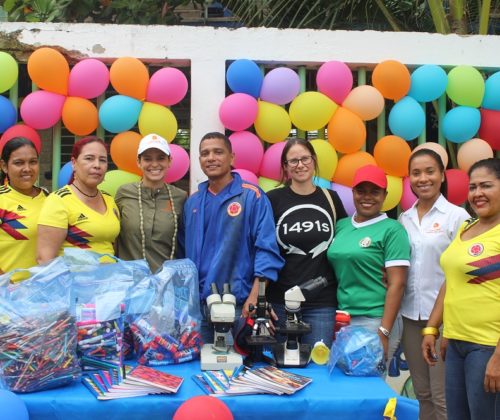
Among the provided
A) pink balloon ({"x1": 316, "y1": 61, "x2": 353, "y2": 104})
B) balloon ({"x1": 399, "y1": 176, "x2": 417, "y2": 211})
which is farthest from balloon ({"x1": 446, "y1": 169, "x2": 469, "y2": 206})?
pink balloon ({"x1": 316, "y1": 61, "x2": 353, "y2": 104})

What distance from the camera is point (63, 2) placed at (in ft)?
18.1

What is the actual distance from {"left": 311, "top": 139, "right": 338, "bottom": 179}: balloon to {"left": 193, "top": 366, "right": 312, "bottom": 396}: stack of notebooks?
1575 millimetres

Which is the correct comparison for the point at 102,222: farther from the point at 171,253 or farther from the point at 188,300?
the point at 188,300

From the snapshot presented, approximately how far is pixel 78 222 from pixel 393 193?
75.3 inches

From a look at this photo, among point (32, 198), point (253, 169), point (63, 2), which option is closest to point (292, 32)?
point (253, 169)

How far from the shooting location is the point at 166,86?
3.46 m

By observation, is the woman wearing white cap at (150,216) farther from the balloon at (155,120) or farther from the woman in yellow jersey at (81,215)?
the balloon at (155,120)

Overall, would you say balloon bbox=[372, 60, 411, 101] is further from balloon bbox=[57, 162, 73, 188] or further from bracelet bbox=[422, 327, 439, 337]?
balloon bbox=[57, 162, 73, 188]

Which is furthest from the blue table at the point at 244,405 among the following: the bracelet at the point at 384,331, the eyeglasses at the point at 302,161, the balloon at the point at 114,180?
the balloon at the point at 114,180

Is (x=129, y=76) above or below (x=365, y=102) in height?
above

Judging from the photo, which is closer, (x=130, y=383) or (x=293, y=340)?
(x=130, y=383)

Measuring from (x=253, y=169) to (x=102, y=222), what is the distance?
3.73 feet

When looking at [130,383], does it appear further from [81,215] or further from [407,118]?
[407,118]

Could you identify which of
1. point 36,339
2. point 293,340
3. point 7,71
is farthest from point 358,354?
point 7,71
